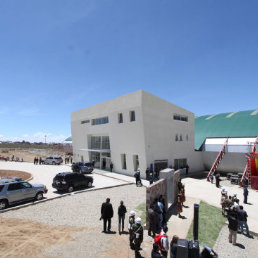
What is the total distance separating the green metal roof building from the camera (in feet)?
95.0

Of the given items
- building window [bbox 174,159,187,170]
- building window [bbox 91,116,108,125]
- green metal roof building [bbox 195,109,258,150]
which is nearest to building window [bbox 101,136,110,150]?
building window [bbox 91,116,108,125]

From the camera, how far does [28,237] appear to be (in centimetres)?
805

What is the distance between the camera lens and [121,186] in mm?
18484

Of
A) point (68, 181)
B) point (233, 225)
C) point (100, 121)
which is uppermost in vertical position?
point (100, 121)

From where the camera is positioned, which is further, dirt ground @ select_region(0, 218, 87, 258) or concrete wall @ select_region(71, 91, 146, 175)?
concrete wall @ select_region(71, 91, 146, 175)

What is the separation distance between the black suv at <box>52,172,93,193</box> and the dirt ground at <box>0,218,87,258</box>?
18.5ft

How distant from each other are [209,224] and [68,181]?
1080 cm

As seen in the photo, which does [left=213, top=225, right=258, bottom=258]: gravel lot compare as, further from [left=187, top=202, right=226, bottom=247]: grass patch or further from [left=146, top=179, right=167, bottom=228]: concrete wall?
[left=146, top=179, right=167, bottom=228]: concrete wall

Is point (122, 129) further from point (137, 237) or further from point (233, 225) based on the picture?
point (137, 237)

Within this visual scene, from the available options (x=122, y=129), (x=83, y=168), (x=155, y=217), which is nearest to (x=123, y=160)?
(x=122, y=129)

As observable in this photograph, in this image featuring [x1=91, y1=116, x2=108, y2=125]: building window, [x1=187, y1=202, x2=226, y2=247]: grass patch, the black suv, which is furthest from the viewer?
[x1=91, y1=116, x2=108, y2=125]: building window

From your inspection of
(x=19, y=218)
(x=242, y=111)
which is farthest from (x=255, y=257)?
(x=242, y=111)

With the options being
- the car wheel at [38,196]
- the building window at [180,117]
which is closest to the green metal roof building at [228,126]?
the building window at [180,117]

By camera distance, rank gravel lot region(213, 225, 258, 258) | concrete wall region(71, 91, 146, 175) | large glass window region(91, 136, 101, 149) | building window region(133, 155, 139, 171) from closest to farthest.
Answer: gravel lot region(213, 225, 258, 258)
concrete wall region(71, 91, 146, 175)
building window region(133, 155, 139, 171)
large glass window region(91, 136, 101, 149)
